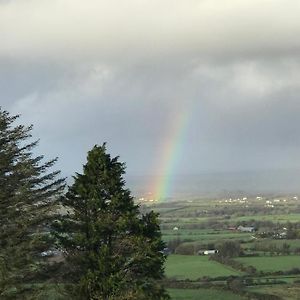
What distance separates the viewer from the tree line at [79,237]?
64.1 ft

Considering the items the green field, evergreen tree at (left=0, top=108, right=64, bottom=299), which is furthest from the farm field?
evergreen tree at (left=0, top=108, right=64, bottom=299)

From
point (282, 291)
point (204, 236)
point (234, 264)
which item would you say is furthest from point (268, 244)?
point (282, 291)

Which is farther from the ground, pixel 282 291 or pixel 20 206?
pixel 20 206

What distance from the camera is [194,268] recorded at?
61531 millimetres

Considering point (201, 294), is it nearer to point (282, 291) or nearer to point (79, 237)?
point (282, 291)

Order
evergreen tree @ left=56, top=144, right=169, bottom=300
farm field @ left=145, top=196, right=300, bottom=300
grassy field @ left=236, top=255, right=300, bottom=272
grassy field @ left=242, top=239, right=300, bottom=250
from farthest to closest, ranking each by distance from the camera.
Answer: grassy field @ left=242, top=239, right=300, bottom=250, grassy field @ left=236, top=255, right=300, bottom=272, farm field @ left=145, top=196, right=300, bottom=300, evergreen tree @ left=56, top=144, right=169, bottom=300

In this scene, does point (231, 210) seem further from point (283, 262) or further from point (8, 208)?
point (8, 208)

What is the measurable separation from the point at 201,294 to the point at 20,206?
94.6 feet

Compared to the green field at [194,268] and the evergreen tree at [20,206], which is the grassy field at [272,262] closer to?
the green field at [194,268]

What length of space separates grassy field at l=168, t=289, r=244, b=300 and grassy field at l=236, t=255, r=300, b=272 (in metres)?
12.2

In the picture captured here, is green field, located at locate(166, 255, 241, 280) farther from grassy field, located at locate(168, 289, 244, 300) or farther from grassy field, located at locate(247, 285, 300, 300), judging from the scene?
grassy field, located at locate(247, 285, 300, 300)

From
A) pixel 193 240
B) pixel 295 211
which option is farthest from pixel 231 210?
pixel 193 240

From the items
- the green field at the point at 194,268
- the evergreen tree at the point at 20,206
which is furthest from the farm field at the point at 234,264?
Result: the evergreen tree at the point at 20,206

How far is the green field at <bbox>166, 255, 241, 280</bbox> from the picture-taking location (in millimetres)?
57259
